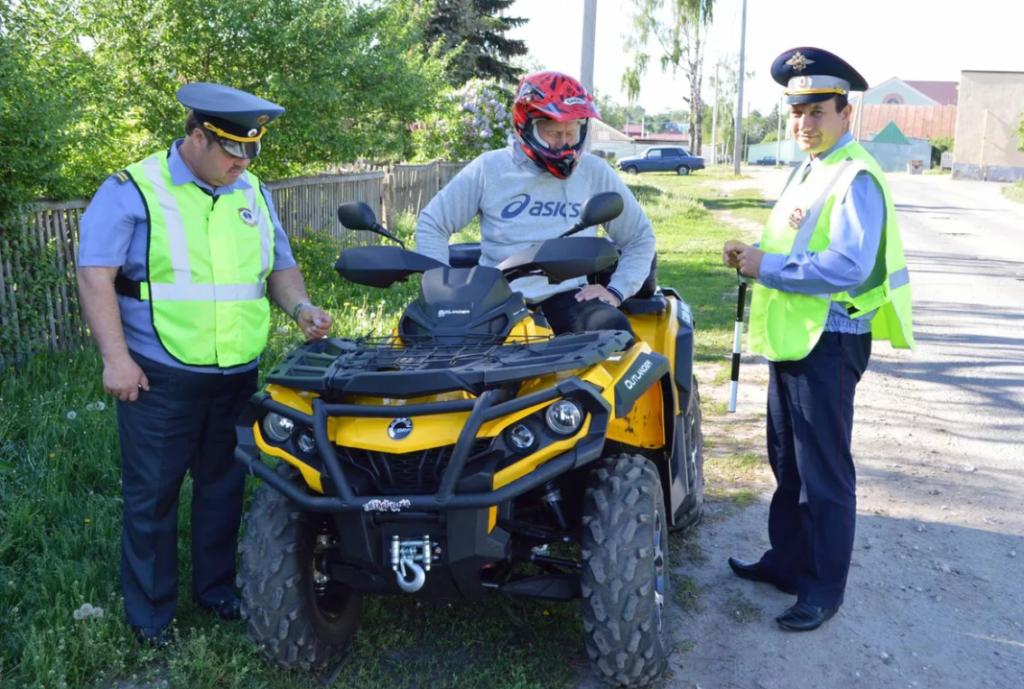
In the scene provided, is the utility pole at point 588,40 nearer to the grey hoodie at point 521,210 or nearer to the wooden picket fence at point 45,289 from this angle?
the wooden picket fence at point 45,289

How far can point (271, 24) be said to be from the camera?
9.59 metres

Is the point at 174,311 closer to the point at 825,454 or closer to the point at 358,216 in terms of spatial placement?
the point at 358,216

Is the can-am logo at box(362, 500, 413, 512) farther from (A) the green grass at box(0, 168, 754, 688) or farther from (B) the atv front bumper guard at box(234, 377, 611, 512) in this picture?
(A) the green grass at box(0, 168, 754, 688)

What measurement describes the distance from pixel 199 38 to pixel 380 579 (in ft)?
24.1

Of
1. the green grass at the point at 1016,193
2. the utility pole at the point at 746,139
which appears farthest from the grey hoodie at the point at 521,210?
the utility pole at the point at 746,139

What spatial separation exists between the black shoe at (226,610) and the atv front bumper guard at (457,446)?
1278mm

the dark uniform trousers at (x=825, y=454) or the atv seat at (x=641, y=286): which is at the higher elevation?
the atv seat at (x=641, y=286)

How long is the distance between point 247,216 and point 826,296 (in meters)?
2.35

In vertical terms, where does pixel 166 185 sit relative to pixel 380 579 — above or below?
above

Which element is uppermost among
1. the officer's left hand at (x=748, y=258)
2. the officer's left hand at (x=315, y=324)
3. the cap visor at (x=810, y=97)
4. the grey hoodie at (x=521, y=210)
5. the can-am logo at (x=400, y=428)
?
the cap visor at (x=810, y=97)

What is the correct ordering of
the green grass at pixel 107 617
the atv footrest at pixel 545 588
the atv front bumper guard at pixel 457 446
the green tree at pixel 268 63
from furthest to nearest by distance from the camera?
the green tree at pixel 268 63, the green grass at pixel 107 617, the atv footrest at pixel 545 588, the atv front bumper guard at pixel 457 446

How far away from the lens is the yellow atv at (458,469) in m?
3.08

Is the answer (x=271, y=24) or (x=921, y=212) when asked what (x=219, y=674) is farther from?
(x=921, y=212)

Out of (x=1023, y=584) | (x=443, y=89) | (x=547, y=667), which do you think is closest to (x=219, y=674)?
(x=547, y=667)
